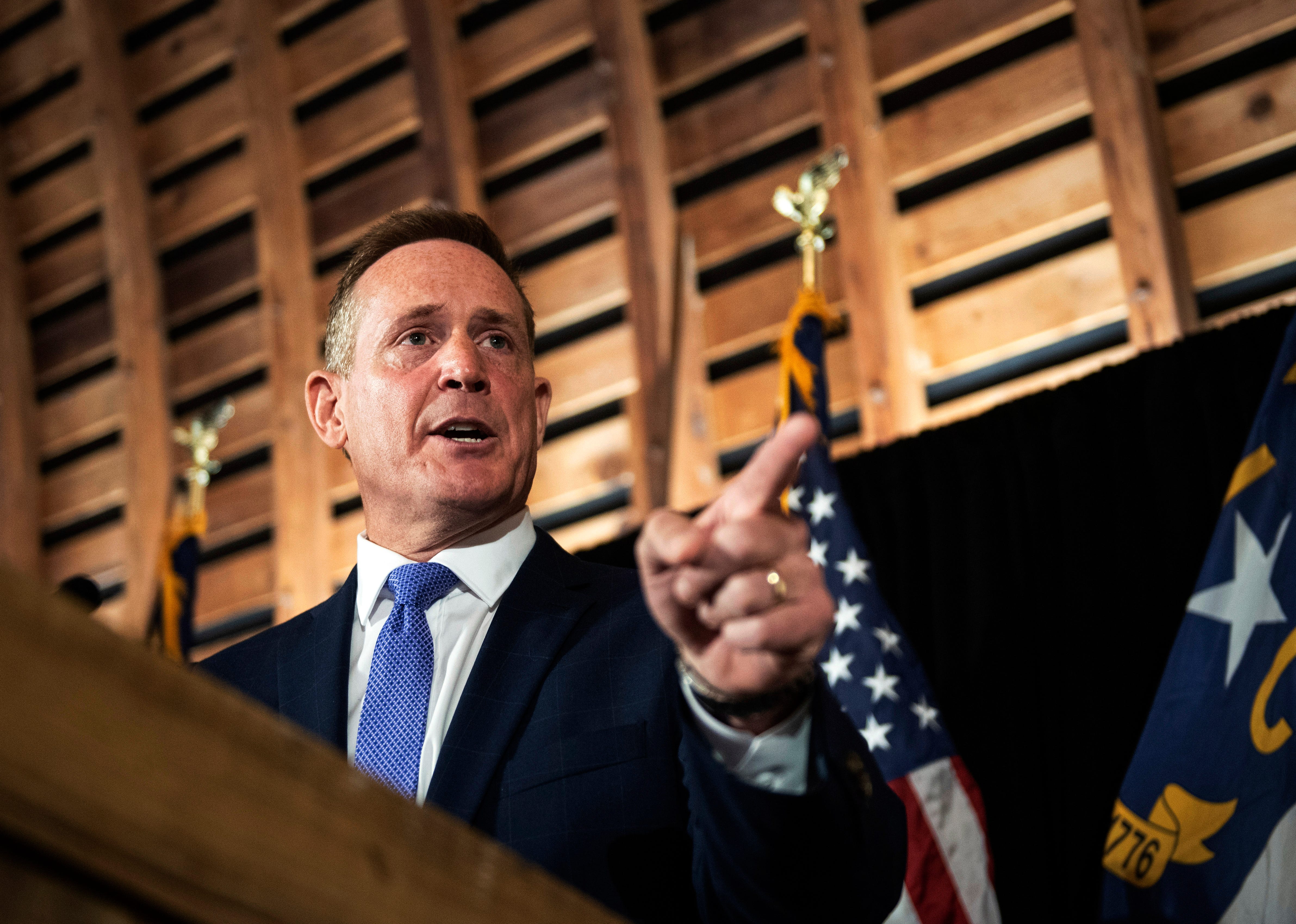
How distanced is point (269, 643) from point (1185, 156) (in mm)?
4029

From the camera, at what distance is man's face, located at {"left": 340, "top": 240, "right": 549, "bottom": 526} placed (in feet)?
5.05

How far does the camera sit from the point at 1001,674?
3365mm

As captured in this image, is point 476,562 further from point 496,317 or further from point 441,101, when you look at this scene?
point 441,101

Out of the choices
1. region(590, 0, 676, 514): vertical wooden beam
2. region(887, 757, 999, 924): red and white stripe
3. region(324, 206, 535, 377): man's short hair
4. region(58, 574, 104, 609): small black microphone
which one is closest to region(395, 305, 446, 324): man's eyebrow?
region(324, 206, 535, 377): man's short hair

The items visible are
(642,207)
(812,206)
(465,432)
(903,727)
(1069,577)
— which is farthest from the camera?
(642,207)

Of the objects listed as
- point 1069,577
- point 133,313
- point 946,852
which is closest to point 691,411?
point 1069,577

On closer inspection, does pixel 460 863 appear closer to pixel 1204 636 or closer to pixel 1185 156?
pixel 1204 636

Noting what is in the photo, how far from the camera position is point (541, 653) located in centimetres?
133

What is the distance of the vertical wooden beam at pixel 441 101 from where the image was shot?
5918mm

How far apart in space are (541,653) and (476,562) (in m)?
0.19

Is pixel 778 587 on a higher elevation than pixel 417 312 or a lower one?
lower

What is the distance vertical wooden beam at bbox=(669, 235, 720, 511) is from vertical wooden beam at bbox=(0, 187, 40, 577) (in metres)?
4.28

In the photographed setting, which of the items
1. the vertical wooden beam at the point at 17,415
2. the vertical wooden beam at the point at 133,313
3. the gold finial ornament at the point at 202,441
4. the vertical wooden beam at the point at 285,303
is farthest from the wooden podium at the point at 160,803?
the vertical wooden beam at the point at 17,415

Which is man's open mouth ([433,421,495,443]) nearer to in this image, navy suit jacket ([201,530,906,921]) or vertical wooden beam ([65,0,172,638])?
navy suit jacket ([201,530,906,921])
